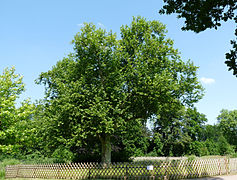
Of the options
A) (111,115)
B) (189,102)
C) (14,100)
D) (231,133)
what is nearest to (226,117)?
(231,133)

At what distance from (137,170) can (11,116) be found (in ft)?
38.6

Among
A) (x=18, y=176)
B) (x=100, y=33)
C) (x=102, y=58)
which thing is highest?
(x=100, y=33)

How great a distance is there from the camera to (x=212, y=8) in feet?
26.7

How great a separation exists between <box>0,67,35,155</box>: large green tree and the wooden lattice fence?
3053 mm

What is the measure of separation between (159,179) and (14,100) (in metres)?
15.1

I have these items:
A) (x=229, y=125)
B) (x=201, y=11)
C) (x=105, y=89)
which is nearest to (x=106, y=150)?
(x=105, y=89)

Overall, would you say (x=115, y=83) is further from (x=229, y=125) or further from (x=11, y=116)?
(x=229, y=125)

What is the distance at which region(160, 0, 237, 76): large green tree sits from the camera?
8.03 m

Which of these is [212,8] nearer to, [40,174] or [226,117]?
[40,174]

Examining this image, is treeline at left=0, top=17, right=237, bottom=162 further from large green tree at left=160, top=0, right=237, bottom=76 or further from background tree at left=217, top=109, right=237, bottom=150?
background tree at left=217, top=109, right=237, bottom=150

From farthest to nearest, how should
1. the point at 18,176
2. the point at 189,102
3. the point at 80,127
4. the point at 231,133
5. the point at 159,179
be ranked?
1. the point at 231,133
2. the point at 189,102
3. the point at 18,176
4. the point at 80,127
5. the point at 159,179

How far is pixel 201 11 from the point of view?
819cm

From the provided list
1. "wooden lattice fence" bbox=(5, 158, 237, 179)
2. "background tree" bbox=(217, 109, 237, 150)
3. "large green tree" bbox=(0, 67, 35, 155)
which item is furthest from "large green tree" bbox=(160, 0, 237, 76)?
"background tree" bbox=(217, 109, 237, 150)

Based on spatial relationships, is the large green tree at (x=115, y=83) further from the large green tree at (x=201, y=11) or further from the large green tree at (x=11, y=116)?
the large green tree at (x=201, y=11)
